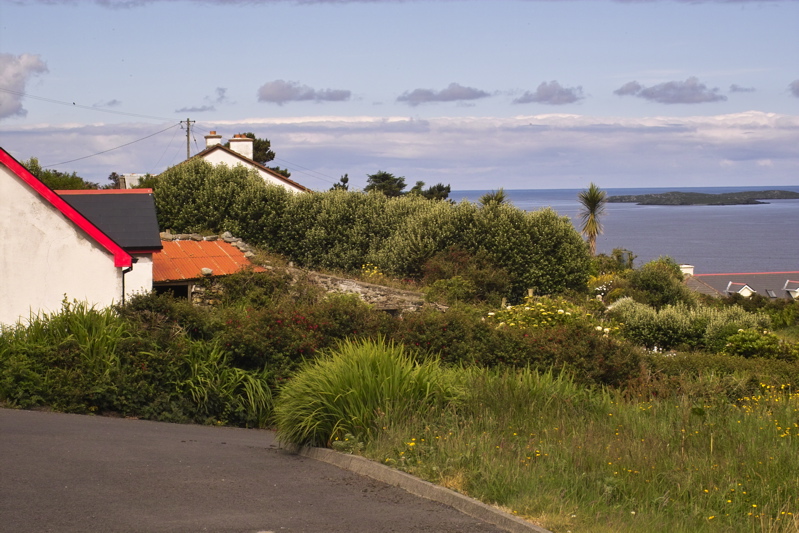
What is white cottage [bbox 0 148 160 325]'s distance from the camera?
17.0m

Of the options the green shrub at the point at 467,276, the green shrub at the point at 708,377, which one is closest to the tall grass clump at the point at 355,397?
the green shrub at the point at 708,377

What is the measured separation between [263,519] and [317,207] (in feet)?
96.8

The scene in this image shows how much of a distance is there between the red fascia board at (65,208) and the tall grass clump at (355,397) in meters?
8.64

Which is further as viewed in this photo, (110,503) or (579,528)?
(110,503)

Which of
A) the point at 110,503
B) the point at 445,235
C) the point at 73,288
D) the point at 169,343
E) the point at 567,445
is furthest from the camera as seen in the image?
the point at 445,235

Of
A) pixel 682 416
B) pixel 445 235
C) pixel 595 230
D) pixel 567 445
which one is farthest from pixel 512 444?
pixel 595 230

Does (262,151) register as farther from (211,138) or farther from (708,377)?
(708,377)

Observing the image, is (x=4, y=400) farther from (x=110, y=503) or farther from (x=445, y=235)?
(x=445, y=235)

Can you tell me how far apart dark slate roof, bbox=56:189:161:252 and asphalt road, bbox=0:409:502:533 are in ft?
32.4

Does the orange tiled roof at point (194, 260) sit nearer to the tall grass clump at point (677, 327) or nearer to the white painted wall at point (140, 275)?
the white painted wall at point (140, 275)

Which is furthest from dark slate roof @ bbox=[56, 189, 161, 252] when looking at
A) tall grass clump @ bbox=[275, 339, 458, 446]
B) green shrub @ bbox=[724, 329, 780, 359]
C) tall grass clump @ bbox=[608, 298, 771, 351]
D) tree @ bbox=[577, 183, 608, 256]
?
tree @ bbox=[577, 183, 608, 256]

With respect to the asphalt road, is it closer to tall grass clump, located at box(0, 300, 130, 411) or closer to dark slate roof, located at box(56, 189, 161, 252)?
tall grass clump, located at box(0, 300, 130, 411)

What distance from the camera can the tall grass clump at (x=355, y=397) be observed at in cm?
970

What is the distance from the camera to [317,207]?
1416 inches
